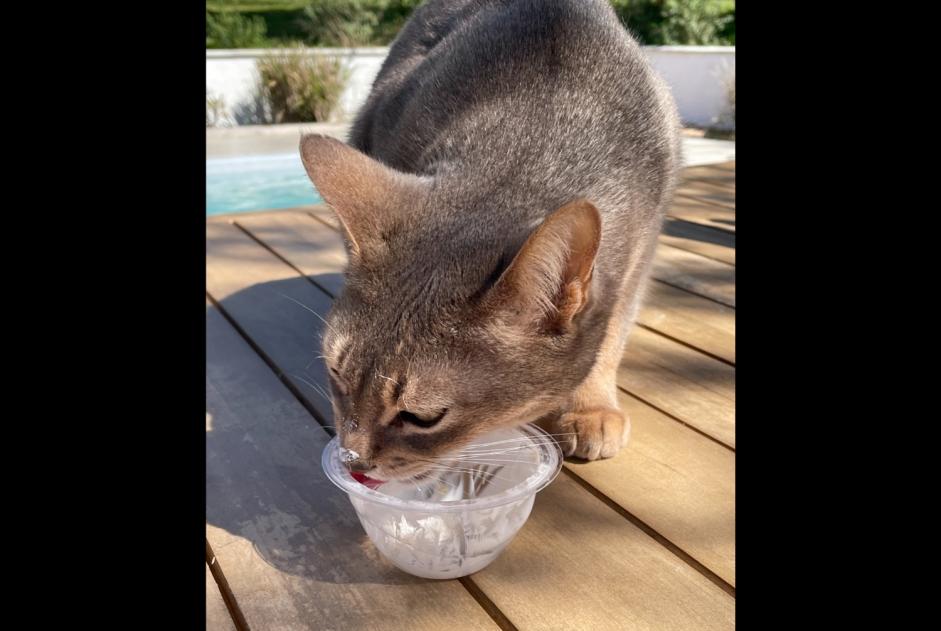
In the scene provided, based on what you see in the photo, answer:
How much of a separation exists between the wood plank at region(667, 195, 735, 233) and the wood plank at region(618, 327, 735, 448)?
150 cm

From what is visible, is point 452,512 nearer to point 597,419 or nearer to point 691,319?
point 597,419

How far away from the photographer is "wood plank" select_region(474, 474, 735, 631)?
61.4 inches

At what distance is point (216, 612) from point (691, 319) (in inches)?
79.6

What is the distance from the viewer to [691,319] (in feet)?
9.85

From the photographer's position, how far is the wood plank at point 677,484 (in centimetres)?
178

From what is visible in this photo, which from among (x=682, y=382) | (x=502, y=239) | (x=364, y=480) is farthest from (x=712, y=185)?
(x=364, y=480)

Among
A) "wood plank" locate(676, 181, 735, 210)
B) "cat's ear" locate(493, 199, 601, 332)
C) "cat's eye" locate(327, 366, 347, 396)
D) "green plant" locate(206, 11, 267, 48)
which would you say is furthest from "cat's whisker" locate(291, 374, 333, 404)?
"green plant" locate(206, 11, 267, 48)

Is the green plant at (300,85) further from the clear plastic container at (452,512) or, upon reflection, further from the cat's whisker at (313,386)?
the clear plastic container at (452,512)

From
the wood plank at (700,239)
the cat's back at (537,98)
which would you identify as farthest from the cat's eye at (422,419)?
the wood plank at (700,239)

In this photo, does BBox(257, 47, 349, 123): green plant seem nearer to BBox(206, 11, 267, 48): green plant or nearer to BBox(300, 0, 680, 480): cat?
BBox(206, 11, 267, 48): green plant
